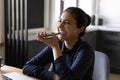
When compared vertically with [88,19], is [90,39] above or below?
below

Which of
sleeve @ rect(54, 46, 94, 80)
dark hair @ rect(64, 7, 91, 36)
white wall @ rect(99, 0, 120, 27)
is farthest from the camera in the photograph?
white wall @ rect(99, 0, 120, 27)

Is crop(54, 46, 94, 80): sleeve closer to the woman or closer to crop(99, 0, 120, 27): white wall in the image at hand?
the woman

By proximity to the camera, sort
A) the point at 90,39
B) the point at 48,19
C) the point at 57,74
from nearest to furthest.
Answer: the point at 57,74 < the point at 48,19 < the point at 90,39

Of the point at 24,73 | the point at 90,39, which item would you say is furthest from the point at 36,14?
the point at 24,73

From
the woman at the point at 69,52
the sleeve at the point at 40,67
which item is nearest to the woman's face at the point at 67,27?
the woman at the point at 69,52

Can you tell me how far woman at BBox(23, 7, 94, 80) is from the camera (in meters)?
1.35

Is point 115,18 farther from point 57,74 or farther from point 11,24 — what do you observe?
point 57,74

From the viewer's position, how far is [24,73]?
5.05 ft

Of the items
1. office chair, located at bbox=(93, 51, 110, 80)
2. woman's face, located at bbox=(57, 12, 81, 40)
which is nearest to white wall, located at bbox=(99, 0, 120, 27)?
office chair, located at bbox=(93, 51, 110, 80)

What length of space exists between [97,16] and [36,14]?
167cm

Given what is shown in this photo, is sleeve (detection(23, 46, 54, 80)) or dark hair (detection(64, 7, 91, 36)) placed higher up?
dark hair (detection(64, 7, 91, 36))

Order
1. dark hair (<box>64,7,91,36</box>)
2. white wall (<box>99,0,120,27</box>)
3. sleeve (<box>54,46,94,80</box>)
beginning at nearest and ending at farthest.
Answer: sleeve (<box>54,46,94,80</box>), dark hair (<box>64,7,91,36</box>), white wall (<box>99,0,120,27</box>)

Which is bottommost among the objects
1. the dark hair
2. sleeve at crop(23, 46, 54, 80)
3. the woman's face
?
sleeve at crop(23, 46, 54, 80)

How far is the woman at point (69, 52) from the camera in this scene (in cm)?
135
